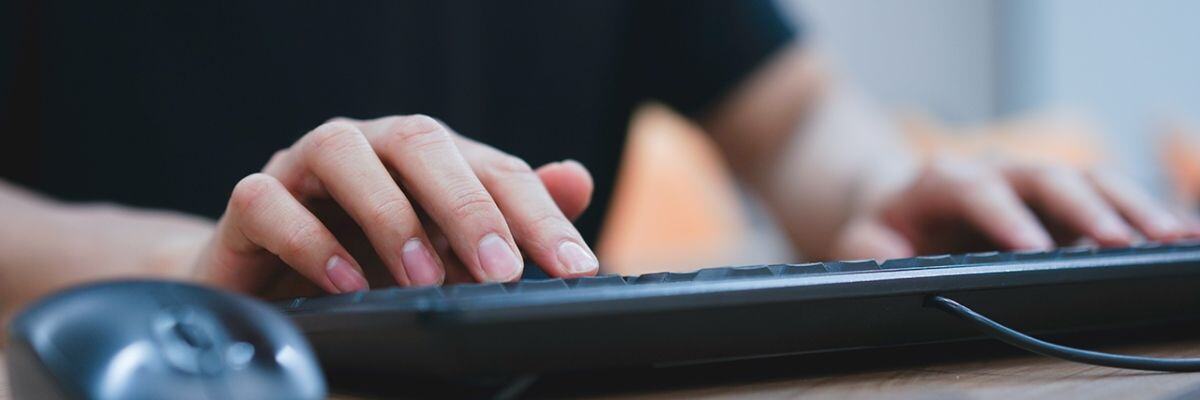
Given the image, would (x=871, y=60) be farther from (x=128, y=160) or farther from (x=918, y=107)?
(x=128, y=160)

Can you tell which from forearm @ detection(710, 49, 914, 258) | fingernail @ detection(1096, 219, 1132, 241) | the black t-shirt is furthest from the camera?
forearm @ detection(710, 49, 914, 258)

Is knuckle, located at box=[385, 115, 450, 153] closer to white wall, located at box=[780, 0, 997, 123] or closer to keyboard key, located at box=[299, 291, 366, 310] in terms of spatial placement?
keyboard key, located at box=[299, 291, 366, 310]

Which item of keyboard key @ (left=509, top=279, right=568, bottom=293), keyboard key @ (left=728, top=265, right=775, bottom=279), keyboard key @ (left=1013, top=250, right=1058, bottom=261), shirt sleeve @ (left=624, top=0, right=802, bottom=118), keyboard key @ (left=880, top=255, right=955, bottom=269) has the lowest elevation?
keyboard key @ (left=509, top=279, right=568, bottom=293)

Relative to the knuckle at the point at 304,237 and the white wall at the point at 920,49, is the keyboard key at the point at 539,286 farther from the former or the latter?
the white wall at the point at 920,49

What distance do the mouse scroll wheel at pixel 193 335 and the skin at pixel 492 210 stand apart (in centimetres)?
12

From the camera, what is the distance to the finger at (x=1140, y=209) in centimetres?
56

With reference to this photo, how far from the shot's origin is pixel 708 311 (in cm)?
26

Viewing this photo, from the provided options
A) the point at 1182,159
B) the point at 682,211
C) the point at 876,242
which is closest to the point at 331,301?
the point at 876,242

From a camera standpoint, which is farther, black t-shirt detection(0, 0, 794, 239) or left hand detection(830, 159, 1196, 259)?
black t-shirt detection(0, 0, 794, 239)

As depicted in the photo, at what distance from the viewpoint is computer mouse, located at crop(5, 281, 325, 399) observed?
0.21 m

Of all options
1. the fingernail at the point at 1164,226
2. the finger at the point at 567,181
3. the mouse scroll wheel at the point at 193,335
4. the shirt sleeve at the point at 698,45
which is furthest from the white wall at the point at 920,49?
the mouse scroll wheel at the point at 193,335

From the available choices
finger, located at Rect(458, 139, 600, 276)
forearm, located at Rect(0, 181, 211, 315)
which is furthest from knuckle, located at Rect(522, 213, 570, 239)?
forearm, located at Rect(0, 181, 211, 315)

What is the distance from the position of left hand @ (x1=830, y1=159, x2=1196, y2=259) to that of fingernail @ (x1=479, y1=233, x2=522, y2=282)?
0.34m

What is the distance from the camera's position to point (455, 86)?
3.02 ft
